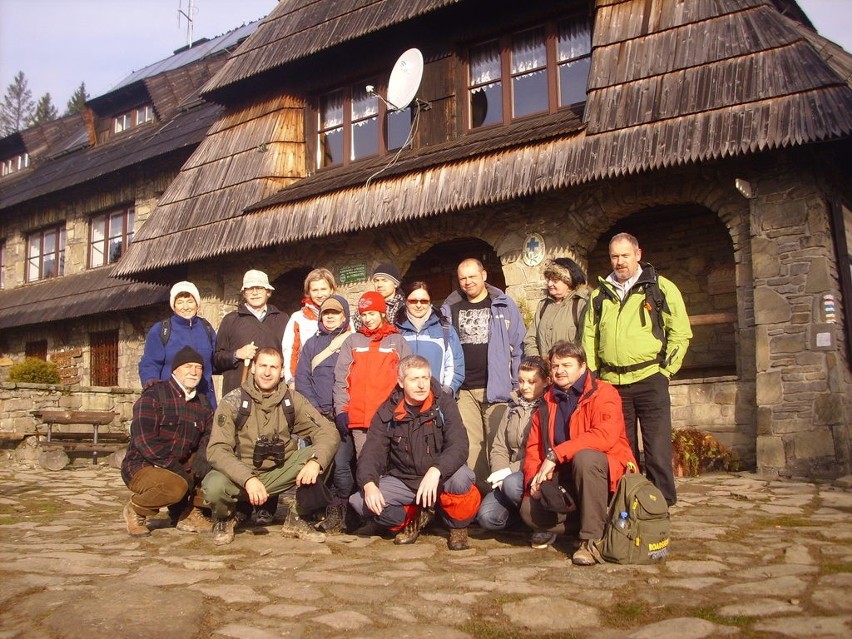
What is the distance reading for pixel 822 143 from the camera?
7.16m

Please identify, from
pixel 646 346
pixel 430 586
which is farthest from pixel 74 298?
pixel 430 586

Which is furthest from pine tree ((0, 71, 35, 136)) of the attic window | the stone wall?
the stone wall

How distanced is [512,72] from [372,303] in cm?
574

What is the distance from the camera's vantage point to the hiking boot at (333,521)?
195 inches

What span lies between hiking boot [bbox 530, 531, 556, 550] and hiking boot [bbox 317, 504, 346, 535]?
1.32 metres

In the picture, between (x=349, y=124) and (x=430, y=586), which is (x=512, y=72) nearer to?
(x=349, y=124)

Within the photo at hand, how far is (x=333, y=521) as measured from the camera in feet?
16.3

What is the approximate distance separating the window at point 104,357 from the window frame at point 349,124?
Result: 7372 millimetres

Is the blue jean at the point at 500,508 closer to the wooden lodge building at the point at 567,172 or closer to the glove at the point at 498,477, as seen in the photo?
the glove at the point at 498,477

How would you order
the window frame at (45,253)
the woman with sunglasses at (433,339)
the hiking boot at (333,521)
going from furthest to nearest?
the window frame at (45,253)
the woman with sunglasses at (433,339)
the hiking boot at (333,521)

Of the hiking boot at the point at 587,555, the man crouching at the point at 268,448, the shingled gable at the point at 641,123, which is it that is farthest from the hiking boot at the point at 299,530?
the shingled gable at the point at 641,123

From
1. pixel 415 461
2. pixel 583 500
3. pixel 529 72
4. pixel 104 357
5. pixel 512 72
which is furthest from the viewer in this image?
pixel 104 357

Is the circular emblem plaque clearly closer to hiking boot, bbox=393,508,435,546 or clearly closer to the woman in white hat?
the woman in white hat

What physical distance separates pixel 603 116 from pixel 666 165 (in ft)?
3.56
